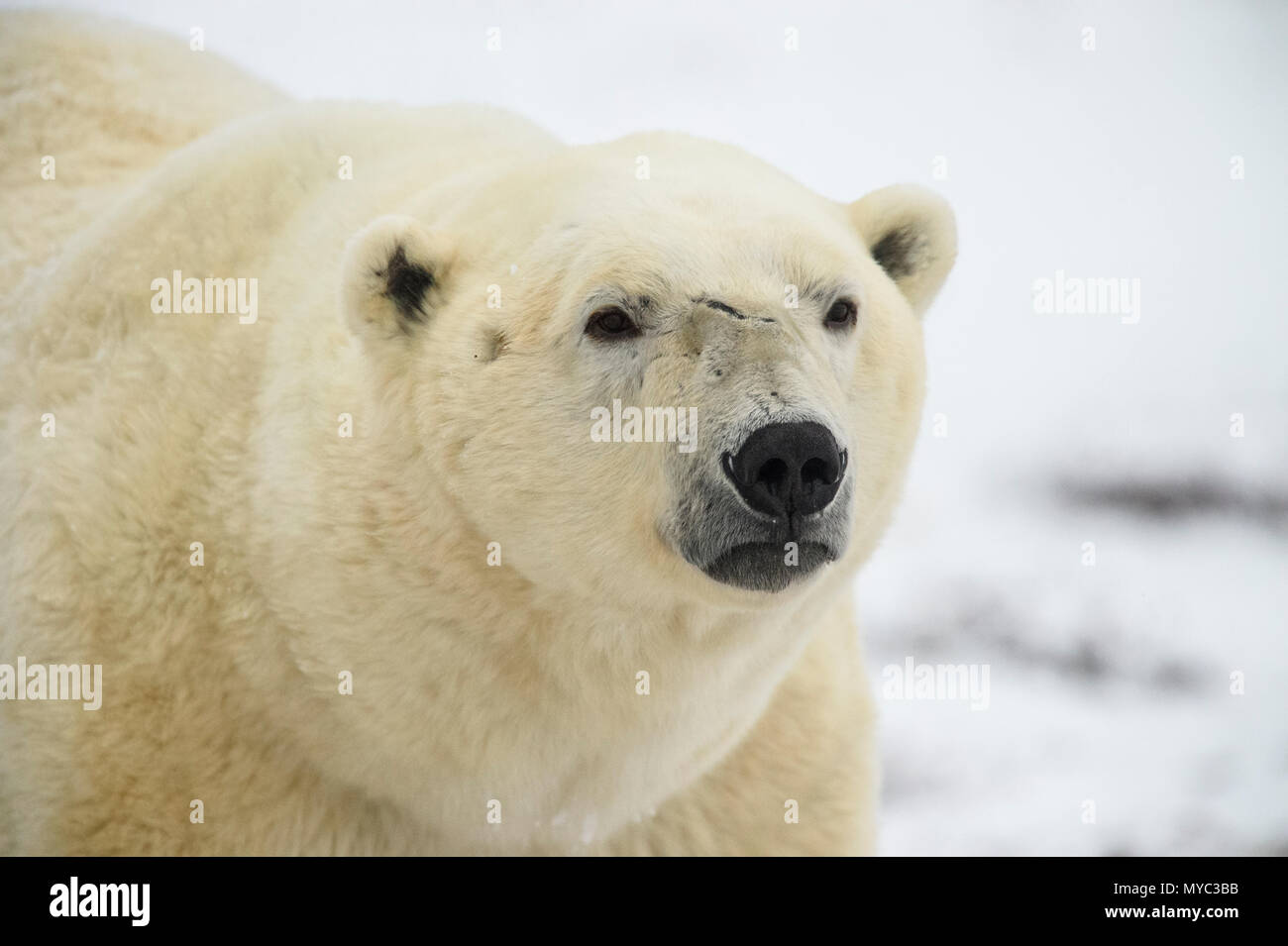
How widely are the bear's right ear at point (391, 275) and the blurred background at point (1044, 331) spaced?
2.37 meters

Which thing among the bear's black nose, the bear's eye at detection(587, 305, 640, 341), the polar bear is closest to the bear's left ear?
the polar bear

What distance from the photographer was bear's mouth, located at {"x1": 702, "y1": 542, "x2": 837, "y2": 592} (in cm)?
254

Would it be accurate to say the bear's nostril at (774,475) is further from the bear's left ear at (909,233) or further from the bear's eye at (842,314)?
the bear's left ear at (909,233)

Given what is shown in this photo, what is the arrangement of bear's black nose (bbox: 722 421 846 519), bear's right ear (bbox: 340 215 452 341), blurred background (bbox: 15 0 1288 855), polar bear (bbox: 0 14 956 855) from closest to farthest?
bear's black nose (bbox: 722 421 846 519) < polar bear (bbox: 0 14 956 855) < bear's right ear (bbox: 340 215 452 341) < blurred background (bbox: 15 0 1288 855)

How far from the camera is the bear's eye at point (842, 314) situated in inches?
110

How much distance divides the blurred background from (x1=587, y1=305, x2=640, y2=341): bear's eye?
105 inches

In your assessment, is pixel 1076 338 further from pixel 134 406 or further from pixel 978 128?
pixel 134 406

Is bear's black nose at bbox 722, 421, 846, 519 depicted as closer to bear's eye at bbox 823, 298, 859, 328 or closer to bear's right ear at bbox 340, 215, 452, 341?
bear's eye at bbox 823, 298, 859, 328

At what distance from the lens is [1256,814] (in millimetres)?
5035

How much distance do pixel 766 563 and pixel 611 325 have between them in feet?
1.89

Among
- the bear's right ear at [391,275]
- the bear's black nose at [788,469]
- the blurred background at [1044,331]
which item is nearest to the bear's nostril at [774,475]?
the bear's black nose at [788,469]

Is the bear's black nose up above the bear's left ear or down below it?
below

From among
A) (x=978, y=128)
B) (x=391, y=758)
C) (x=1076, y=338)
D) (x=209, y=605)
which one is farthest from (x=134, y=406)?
(x=978, y=128)
